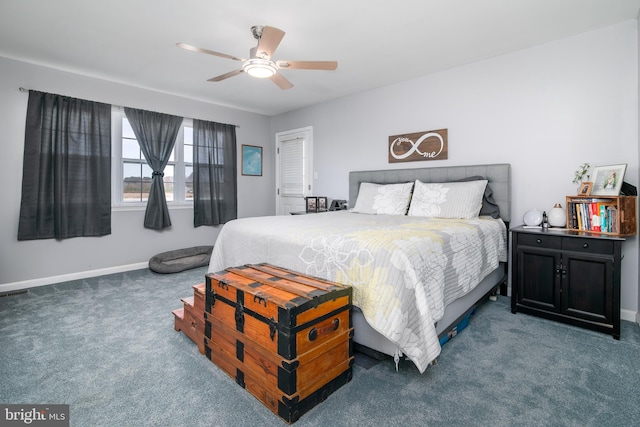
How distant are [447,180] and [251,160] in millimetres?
3457

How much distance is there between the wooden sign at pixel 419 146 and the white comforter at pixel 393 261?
4.24ft

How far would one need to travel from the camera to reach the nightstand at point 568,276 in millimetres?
2266

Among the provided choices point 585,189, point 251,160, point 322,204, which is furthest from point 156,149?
point 585,189

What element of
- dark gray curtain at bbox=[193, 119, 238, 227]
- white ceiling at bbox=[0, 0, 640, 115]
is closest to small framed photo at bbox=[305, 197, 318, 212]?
dark gray curtain at bbox=[193, 119, 238, 227]

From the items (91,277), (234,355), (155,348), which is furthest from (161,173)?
(234,355)

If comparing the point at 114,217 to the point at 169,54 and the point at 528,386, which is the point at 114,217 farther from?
the point at 528,386

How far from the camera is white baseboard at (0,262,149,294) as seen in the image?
3447mm

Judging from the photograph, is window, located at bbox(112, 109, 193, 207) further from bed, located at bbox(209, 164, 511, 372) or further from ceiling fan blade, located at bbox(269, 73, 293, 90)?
ceiling fan blade, located at bbox(269, 73, 293, 90)

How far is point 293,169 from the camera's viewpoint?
558 cm

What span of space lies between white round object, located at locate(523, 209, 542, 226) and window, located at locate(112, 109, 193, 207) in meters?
4.46

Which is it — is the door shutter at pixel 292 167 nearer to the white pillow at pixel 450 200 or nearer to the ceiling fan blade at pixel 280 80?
the ceiling fan blade at pixel 280 80

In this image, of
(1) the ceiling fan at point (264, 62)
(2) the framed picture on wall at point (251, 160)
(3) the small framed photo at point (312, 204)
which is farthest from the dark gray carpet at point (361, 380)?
(2) the framed picture on wall at point (251, 160)

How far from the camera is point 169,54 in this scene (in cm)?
330

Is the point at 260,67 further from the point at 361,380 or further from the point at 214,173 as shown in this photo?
the point at 214,173
